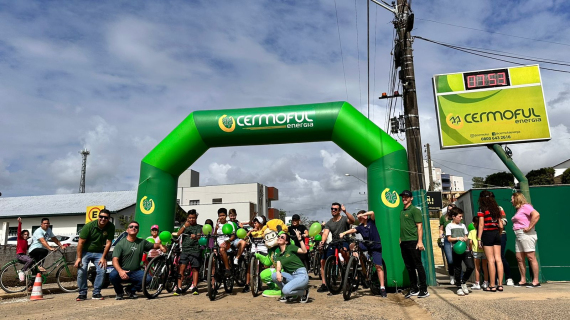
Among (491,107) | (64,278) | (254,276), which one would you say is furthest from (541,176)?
(64,278)

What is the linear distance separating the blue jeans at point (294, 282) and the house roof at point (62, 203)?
28.2 m

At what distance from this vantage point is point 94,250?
25.7 ft

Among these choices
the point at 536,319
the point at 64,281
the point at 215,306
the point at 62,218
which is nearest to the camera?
the point at 536,319

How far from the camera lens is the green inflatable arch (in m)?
9.15

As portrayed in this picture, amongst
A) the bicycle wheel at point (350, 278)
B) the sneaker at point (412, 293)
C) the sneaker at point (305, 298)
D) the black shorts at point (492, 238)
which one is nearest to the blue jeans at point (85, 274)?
the sneaker at point (305, 298)

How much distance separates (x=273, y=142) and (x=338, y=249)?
3648 millimetres

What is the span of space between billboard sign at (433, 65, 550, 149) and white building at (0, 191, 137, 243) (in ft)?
89.9

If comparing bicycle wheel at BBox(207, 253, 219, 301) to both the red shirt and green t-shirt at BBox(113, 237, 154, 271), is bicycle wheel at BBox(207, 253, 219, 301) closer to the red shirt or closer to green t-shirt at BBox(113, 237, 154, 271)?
green t-shirt at BBox(113, 237, 154, 271)

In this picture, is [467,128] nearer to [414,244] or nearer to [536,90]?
[536,90]

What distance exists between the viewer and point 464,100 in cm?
1021

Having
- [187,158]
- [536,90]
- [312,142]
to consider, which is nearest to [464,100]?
[536,90]

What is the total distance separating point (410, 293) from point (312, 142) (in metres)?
4.48

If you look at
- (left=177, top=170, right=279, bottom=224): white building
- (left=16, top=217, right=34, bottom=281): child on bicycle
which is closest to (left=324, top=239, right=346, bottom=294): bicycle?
(left=16, top=217, right=34, bottom=281): child on bicycle

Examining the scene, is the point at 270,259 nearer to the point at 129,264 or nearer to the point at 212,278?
the point at 212,278
